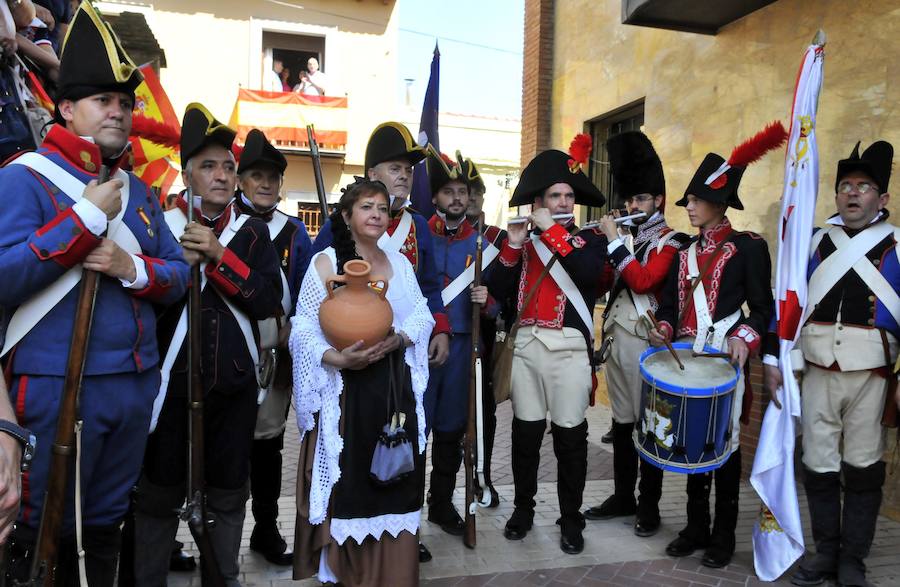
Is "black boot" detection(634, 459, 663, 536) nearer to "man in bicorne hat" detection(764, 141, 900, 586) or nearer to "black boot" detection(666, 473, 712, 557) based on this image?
"black boot" detection(666, 473, 712, 557)

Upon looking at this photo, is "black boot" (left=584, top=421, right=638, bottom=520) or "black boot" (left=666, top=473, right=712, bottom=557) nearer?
"black boot" (left=666, top=473, right=712, bottom=557)

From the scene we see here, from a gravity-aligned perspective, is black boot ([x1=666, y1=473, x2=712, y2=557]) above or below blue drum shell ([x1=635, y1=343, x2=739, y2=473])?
below

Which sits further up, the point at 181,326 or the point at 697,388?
the point at 181,326

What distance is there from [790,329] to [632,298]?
1.24m

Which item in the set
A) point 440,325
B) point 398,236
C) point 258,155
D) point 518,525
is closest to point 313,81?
point 258,155

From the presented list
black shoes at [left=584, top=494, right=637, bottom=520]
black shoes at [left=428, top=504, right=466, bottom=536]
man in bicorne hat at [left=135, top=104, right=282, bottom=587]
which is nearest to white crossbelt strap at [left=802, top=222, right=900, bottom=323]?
black shoes at [left=584, top=494, right=637, bottom=520]

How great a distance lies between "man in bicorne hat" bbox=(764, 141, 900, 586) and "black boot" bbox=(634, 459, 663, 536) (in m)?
0.89

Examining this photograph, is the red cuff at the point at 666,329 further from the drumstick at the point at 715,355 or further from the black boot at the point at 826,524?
the black boot at the point at 826,524

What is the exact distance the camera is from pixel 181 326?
319 centimetres

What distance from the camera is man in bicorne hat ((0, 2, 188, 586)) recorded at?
236 cm

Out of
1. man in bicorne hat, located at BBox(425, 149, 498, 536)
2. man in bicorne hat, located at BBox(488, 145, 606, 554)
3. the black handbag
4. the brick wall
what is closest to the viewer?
the black handbag

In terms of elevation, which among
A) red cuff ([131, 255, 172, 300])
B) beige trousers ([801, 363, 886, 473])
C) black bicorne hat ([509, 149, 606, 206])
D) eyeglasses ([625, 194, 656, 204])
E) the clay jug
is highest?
black bicorne hat ([509, 149, 606, 206])

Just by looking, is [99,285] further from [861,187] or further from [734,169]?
[861,187]

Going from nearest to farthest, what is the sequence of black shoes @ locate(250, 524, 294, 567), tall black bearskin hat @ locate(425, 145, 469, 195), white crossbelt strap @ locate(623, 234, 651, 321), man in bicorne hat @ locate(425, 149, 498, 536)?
1. black shoes @ locate(250, 524, 294, 567)
2. man in bicorne hat @ locate(425, 149, 498, 536)
3. tall black bearskin hat @ locate(425, 145, 469, 195)
4. white crossbelt strap @ locate(623, 234, 651, 321)
